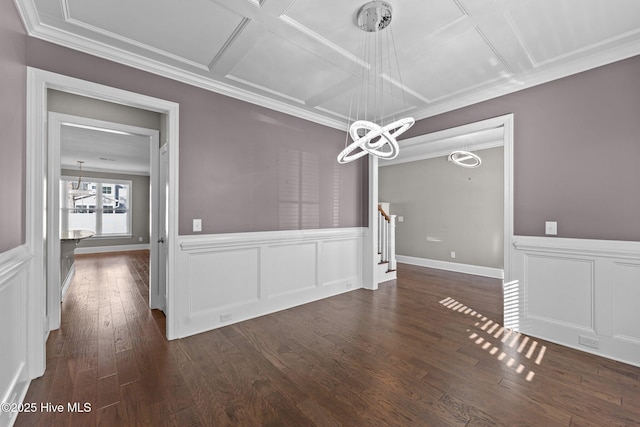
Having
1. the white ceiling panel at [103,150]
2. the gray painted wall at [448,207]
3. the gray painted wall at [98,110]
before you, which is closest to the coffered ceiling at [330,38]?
the gray painted wall at [98,110]

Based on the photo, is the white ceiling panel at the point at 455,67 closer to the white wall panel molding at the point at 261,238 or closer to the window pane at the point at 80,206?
the white wall panel molding at the point at 261,238

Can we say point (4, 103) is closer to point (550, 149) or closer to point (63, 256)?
point (63, 256)

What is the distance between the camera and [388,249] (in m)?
5.38

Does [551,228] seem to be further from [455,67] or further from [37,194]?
[37,194]

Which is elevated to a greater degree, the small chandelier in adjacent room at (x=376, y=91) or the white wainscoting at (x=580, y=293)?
the small chandelier in adjacent room at (x=376, y=91)

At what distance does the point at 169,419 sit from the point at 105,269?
19.5 feet

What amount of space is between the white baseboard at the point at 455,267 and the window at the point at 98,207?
9149mm

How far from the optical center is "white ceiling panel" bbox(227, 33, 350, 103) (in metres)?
2.54

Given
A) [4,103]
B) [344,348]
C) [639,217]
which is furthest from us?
[344,348]

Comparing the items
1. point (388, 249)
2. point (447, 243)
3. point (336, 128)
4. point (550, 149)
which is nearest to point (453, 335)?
point (550, 149)

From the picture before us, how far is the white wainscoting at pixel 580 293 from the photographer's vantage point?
240 cm

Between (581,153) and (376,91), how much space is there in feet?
7.12

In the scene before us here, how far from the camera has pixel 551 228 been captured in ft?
9.23

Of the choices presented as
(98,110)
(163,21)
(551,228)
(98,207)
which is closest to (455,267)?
(551,228)
